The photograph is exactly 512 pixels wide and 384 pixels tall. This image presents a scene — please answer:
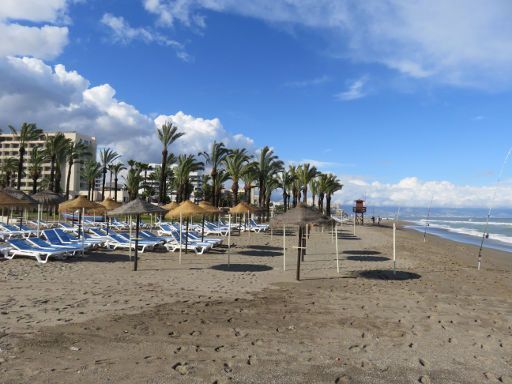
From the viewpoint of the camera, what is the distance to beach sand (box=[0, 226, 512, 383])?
5.03m

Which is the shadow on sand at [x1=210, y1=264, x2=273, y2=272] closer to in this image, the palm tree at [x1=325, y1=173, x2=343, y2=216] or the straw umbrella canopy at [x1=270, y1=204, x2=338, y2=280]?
the straw umbrella canopy at [x1=270, y1=204, x2=338, y2=280]

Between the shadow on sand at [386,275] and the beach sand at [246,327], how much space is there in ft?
0.56

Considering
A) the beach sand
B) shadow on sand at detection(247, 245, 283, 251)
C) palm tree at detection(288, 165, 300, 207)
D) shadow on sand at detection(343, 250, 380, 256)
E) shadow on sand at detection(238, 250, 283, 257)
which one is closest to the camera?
the beach sand

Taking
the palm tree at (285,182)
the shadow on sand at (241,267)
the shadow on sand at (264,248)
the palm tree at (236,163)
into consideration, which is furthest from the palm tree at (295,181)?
the shadow on sand at (241,267)

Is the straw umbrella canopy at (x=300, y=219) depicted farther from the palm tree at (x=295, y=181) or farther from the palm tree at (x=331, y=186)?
the palm tree at (x=331, y=186)

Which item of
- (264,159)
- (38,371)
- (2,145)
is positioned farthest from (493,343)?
(2,145)

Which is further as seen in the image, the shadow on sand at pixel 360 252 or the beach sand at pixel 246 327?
the shadow on sand at pixel 360 252

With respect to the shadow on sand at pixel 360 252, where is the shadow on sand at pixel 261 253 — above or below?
below

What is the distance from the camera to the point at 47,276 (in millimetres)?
10852

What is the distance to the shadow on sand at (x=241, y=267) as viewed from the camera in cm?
1285

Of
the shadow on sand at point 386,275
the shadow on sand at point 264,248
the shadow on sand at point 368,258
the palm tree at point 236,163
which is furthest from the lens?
the palm tree at point 236,163

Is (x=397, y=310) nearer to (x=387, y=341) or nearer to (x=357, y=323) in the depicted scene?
(x=357, y=323)

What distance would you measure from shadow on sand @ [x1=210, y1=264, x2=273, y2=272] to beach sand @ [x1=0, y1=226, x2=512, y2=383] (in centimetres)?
47

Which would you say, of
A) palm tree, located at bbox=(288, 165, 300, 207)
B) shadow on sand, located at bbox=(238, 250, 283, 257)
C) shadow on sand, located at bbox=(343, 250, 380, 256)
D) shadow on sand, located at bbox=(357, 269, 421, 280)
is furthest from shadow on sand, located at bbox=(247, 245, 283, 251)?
palm tree, located at bbox=(288, 165, 300, 207)
